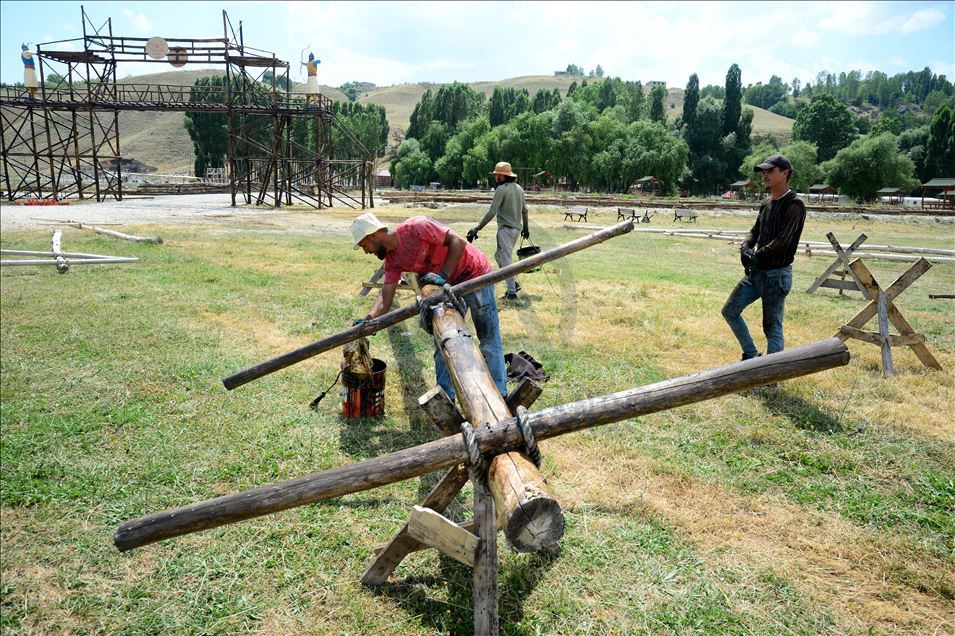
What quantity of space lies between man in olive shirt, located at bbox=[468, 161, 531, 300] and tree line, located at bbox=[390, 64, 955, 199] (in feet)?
185

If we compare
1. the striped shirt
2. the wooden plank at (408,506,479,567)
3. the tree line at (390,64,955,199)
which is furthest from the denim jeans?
the tree line at (390,64,955,199)

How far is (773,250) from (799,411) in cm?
161

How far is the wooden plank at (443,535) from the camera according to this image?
239cm

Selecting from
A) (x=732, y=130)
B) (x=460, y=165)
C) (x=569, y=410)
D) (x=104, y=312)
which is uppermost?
(x=732, y=130)

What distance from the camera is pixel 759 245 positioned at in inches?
228

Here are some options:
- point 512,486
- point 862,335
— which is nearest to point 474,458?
point 512,486

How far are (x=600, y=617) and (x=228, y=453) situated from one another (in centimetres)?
334

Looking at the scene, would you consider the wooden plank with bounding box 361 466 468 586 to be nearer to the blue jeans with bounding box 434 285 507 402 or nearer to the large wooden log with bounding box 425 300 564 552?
the large wooden log with bounding box 425 300 564 552

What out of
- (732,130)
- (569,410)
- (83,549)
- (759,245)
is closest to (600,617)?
(569,410)

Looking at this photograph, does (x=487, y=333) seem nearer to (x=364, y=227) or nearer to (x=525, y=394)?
(x=364, y=227)

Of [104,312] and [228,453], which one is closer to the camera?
[228,453]

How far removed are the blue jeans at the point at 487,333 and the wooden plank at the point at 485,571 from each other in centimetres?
244

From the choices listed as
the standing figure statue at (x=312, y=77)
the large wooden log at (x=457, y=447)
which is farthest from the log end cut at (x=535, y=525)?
the standing figure statue at (x=312, y=77)

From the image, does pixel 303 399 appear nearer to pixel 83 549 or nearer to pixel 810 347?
pixel 83 549
